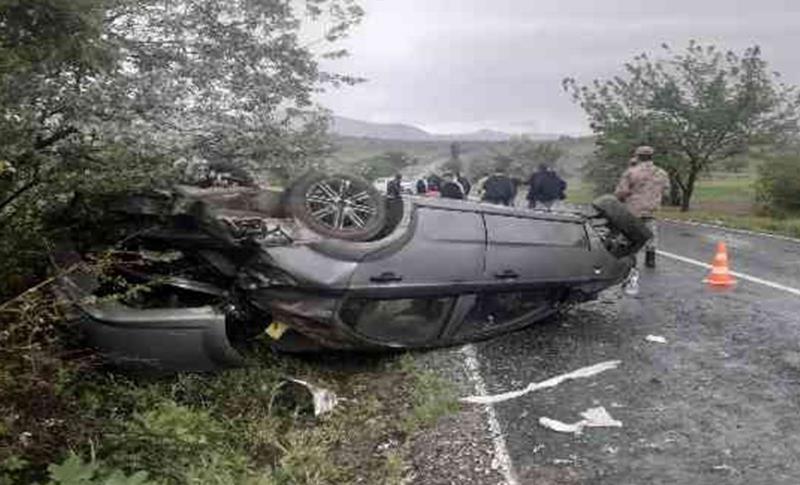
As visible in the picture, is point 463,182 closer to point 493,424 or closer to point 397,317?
point 397,317

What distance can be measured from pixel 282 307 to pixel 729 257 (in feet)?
27.7

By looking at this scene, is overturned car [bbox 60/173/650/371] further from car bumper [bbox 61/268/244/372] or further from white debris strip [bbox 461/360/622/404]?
white debris strip [bbox 461/360/622/404]

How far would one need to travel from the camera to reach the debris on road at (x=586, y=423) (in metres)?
5.17

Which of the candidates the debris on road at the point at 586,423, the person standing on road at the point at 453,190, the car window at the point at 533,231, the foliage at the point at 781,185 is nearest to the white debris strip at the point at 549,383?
the debris on road at the point at 586,423

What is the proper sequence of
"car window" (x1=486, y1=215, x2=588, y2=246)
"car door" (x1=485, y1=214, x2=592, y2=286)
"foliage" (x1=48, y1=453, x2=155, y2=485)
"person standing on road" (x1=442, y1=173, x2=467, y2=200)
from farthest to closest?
1. "person standing on road" (x1=442, y1=173, x2=467, y2=200)
2. "car window" (x1=486, y1=215, x2=588, y2=246)
3. "car door" (x1=485, y1=214, x2=592, y2=286)
4. "foliage" (x1=48, y1=453, x2=155, y2=485)

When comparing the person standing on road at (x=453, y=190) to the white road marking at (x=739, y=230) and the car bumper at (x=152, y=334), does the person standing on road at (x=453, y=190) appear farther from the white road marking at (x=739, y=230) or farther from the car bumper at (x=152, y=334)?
the car bumper at (x=152, y=334)

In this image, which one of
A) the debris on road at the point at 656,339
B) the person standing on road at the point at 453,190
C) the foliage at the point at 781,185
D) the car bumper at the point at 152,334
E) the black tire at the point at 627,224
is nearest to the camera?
the car bumper at the point at 152,334

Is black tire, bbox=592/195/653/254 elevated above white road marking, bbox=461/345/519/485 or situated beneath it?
elevated above

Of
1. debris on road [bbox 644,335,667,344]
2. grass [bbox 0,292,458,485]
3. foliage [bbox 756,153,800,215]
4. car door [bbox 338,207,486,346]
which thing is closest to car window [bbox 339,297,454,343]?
car door [bbox 338,207,486,346]

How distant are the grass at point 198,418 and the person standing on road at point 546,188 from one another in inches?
319

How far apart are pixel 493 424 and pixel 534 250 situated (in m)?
2.05

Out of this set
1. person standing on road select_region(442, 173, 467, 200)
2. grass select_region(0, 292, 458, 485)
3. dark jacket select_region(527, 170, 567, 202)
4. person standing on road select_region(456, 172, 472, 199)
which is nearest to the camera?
grass select_region(0, 292, 458, 485)

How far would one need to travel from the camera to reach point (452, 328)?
6.64m

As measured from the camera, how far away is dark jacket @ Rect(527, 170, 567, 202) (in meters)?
14.2
